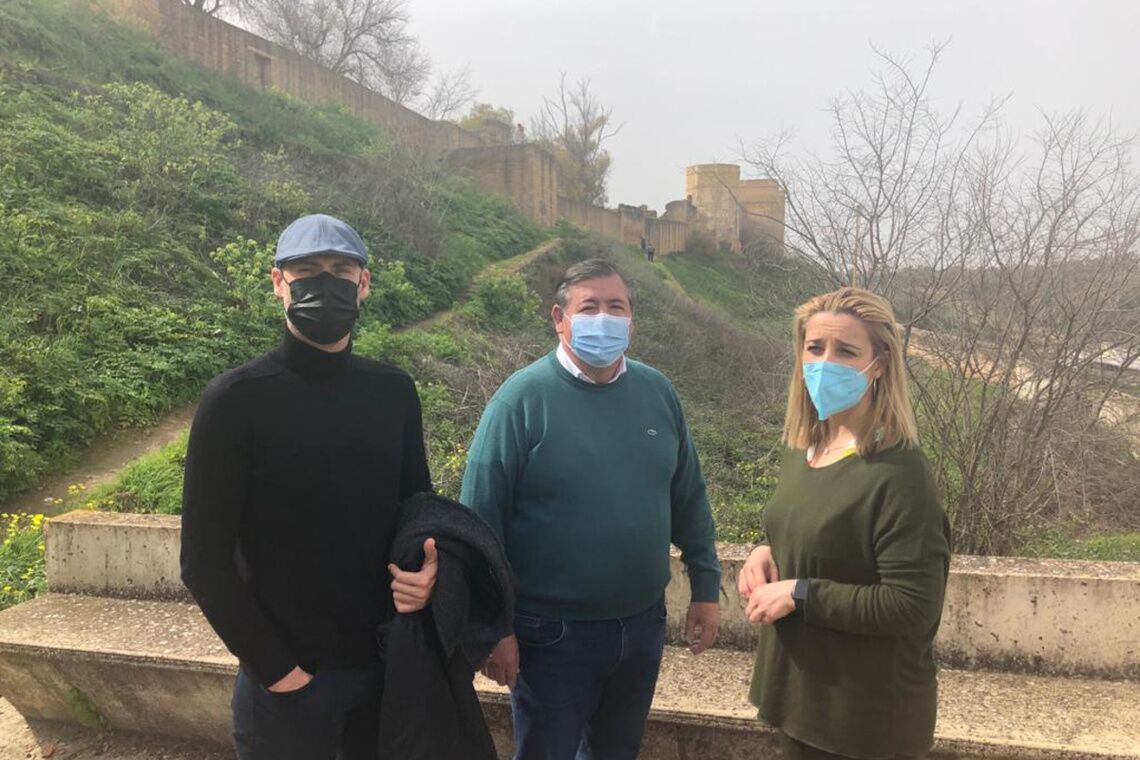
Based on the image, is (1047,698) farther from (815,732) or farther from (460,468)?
(460,468)

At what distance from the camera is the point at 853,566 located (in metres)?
1.63

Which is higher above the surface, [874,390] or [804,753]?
[874,390]

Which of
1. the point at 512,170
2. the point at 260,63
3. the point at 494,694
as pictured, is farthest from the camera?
the point at 512,170

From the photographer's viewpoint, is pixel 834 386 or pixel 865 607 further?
pixel 834 386

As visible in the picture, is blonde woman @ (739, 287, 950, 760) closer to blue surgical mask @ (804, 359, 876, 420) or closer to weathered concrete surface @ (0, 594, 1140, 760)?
blue surgical mask @ (804, 359, 876, 420)

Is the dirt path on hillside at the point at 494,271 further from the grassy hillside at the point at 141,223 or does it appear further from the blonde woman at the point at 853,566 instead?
the blonde woman at the point at 853,566

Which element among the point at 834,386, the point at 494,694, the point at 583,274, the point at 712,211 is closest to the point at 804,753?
the point at 834,386

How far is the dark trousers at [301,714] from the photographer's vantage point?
1.69 m

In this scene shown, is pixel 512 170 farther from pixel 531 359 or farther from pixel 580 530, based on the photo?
pixel 580 530

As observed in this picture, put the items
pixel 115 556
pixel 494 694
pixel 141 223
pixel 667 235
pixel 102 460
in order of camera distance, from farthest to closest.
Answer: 1. pixel 667 235
2. pixel 141 223
3. pixel 102 460
4. pixel 115 556
5. pixel 494 694

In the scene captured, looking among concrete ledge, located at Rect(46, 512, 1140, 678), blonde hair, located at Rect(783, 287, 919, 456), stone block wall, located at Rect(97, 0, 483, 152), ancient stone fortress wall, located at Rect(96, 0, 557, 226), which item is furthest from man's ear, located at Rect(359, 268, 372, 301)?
ancient stone fortress wall, located at Rect(96, 0, 557, 226)

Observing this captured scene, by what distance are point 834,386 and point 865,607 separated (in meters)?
0.53

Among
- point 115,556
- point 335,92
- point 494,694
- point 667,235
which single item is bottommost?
point 494,694

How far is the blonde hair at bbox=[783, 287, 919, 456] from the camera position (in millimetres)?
1665
